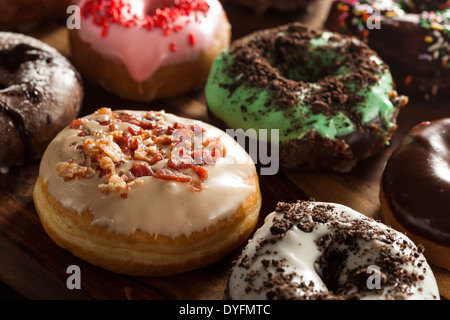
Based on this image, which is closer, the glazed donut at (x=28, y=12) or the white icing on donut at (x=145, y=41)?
the white icing on donut at (x=145, y=41)

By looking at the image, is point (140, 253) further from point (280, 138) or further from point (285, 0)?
point (285, 0)

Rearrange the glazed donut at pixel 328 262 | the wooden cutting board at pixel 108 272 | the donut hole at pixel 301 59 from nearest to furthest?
the glazed donut at pixel 328 262, the wooden cutting board at pixel 108 272, the donut hole at pixel 301 59

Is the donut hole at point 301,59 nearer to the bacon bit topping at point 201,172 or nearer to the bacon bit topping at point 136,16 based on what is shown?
the bacon bit topping at point 136,16

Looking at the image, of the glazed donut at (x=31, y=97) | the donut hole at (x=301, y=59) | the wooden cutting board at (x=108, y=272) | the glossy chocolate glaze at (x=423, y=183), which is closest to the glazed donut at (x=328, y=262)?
the glossy chocolate glaze at (x=423, y=183)

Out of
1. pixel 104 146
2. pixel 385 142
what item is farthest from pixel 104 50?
pixel 385 142

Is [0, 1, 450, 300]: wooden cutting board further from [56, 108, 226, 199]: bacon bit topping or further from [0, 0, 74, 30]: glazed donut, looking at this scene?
[0, 0, 74, 30]: glazed donut

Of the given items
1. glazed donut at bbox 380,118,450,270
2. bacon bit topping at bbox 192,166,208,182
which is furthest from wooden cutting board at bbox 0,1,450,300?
bacon bit topping at bbox 192,166,208,182

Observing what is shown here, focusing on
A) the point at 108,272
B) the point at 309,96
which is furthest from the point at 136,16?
the point at 108,272
